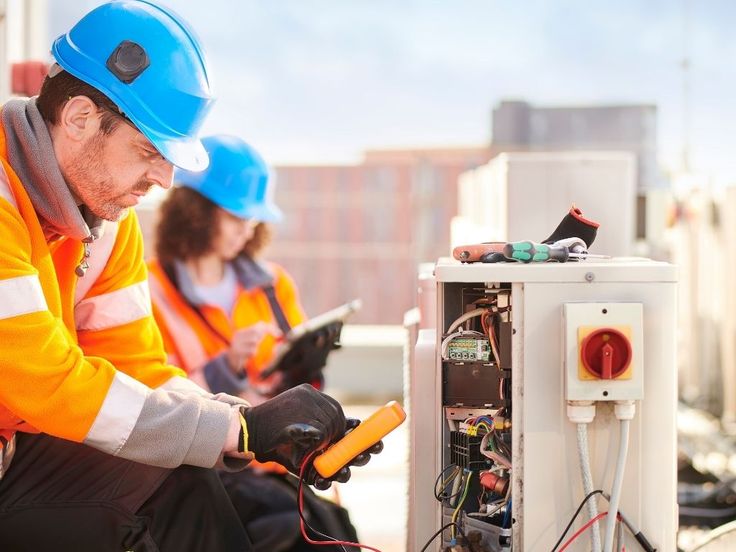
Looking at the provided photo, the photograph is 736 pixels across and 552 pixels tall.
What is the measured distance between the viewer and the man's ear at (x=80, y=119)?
5.39 feet

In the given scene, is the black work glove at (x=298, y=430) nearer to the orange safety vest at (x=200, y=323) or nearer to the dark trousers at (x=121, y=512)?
the dark trousers at (x=121, y=512)

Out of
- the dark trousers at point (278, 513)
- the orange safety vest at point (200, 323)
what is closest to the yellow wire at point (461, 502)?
the dark trousers at point (278, 513)

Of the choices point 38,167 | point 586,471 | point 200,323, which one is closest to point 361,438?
point 586,471

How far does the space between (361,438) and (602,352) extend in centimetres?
40

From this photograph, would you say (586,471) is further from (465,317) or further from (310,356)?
(310,356)

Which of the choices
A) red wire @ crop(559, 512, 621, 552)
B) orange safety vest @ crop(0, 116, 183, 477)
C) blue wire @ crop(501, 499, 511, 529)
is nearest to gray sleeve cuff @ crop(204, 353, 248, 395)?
orange safety vest @ crop(0, 116, 183, 477)

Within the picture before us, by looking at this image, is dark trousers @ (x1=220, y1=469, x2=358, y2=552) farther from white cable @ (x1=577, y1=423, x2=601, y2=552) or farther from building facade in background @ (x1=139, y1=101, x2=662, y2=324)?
building facade in background @ (x1=139, y1=101, x2=662, y2=324)

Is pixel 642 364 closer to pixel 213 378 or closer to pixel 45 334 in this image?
pixel 45 334

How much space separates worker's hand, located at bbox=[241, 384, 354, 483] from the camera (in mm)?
1511

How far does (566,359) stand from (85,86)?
37.6 inches

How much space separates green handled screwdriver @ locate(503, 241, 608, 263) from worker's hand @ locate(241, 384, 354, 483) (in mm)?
382

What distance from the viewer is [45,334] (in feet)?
4.76

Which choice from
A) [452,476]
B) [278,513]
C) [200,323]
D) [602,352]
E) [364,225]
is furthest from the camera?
[364,225]

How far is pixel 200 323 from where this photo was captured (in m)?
3.02
